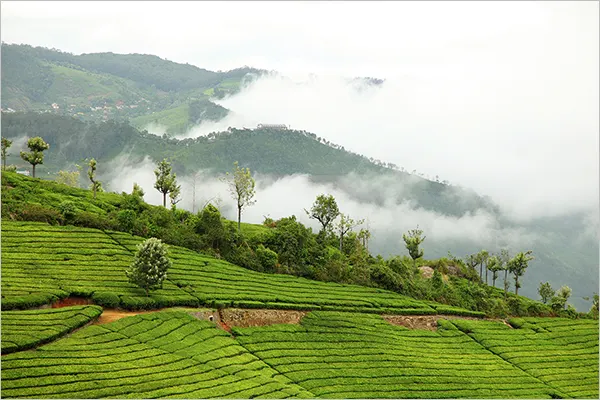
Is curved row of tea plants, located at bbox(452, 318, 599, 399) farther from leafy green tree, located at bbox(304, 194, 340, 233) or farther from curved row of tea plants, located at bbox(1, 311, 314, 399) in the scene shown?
curved row of tea plants, located at bbox(1, 311, 314, 399)

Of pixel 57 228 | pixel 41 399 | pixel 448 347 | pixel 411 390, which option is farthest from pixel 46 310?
pixel 448 347

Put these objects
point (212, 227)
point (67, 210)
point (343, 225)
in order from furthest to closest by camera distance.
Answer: point (343, 225), point (212, 227), point (67, 210)

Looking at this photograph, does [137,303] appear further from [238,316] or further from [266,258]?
[266,258]

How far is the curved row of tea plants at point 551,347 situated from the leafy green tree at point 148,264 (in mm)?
31123

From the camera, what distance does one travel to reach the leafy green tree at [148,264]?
4575 centimetres

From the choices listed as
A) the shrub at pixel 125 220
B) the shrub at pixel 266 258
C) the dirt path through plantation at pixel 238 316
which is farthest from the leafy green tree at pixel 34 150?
the dirt path through plantation at pixel 238 316

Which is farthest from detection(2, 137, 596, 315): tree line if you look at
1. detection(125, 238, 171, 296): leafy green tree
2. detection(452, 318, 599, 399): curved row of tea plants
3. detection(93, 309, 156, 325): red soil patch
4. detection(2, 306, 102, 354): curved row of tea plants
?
detection(2, 306, 102, 354): curved row of tea plants

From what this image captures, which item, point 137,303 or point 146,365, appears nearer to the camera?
point 146,365

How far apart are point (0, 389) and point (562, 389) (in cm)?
4334

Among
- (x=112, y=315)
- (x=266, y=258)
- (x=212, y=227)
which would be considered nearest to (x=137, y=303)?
(x=112, y=315)

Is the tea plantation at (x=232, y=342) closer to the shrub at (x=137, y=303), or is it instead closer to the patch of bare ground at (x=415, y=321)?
the shrub at (x=137, y=303)

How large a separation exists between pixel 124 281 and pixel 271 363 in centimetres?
1352

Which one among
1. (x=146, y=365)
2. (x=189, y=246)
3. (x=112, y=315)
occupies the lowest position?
(x=146, y=365)

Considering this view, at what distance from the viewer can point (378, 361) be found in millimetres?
48250
